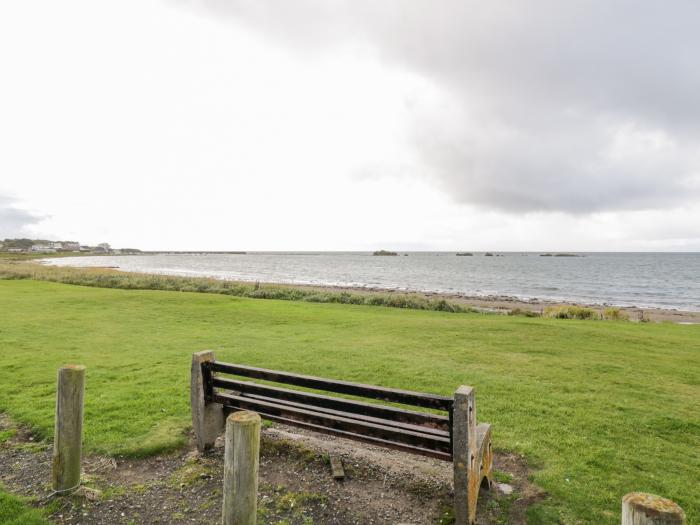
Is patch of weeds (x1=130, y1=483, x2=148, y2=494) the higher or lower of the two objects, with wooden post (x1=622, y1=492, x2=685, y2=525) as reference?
lower

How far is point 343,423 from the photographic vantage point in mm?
4684

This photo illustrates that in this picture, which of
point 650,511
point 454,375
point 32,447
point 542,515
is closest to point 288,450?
point 542,515

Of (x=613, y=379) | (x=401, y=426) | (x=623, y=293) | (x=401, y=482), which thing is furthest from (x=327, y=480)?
(x=623, y=293)

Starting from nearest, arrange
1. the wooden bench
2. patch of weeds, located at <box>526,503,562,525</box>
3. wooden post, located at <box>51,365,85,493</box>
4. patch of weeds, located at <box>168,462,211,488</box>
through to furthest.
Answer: the wooden bench → patch of weeds, located at <box>526,503,562,525</box> → wooden post, located at <box>51,365,85,493</box> → patch of weeds, located at <box>168,462,211,488</box>

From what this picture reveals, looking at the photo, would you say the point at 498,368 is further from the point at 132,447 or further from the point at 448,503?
the point at 132,447

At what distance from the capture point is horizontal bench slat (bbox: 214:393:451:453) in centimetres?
430

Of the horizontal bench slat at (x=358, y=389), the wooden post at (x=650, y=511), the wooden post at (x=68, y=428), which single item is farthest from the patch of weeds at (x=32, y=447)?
the wooden post at (x=650, y=511)

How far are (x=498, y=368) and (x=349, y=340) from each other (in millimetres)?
5215

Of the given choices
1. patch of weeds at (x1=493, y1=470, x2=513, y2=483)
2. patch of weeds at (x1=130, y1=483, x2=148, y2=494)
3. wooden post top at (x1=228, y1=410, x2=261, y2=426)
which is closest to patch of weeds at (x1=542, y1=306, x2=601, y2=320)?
patch of weeds at (x1=493, y1=470, x2=513, y2=483)

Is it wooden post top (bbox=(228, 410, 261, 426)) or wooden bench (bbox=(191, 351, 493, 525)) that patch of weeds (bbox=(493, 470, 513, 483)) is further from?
wooden post top (bbox=(228, 410, 261, 426))

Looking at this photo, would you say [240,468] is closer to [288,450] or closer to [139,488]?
[139,488]

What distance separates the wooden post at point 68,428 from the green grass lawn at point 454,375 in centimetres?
116

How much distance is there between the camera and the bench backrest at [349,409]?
13.9 feet

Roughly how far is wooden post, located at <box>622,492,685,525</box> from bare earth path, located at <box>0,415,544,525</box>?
2534 millimetres
